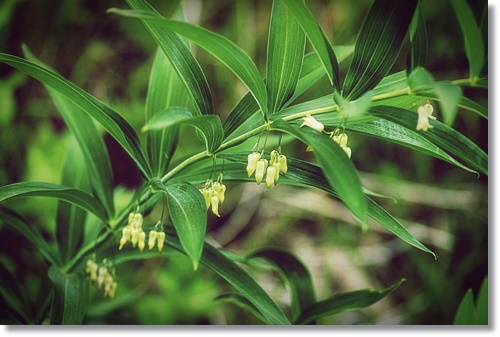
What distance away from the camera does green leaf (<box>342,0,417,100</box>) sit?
87cm

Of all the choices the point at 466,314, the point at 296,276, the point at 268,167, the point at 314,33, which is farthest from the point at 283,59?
the point at 466,314

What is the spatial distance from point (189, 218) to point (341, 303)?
1.83ft

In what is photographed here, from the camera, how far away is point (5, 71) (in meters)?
1.55

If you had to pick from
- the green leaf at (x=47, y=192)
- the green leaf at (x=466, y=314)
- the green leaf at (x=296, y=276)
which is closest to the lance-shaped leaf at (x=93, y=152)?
the green leaf at (x=47, y=192)

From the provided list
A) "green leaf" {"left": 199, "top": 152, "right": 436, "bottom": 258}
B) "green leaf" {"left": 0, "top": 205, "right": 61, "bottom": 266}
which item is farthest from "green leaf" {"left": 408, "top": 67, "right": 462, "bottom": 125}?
"green leaf" {"left": 0, "top": 205, "right": 61, "bottom": 266}

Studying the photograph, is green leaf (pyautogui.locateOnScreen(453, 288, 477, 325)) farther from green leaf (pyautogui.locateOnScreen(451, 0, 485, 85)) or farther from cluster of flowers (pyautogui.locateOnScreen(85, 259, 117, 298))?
cluster of flowers (pyautogui.locateOnScreen(85, 259, 117, 298))

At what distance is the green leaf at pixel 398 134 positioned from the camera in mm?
924

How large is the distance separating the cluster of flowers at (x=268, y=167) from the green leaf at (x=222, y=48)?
0.09m

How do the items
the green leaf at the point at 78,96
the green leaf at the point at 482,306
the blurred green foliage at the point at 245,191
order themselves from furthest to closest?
the blurred green foliage at the point at 245,191 < the green leaf at the point at 482,306 < the green leaf at the point at 78,96

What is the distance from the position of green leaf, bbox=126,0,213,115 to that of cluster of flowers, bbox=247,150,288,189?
0.14 meters

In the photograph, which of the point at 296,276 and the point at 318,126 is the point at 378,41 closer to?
the point at 318,126

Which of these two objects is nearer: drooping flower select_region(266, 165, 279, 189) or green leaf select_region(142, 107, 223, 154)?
green leaf select_region(142, 107, 223, 154)

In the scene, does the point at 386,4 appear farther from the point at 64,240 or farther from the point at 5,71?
the point at 5,71

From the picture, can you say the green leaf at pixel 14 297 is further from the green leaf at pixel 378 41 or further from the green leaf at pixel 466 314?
the green leaf at pixel 466 314
